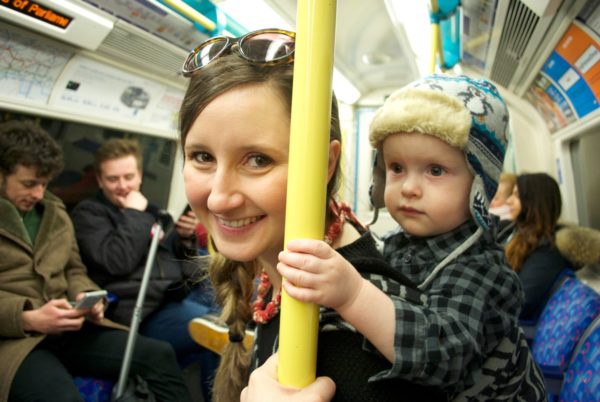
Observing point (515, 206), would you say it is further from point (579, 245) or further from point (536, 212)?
point (579, 245)

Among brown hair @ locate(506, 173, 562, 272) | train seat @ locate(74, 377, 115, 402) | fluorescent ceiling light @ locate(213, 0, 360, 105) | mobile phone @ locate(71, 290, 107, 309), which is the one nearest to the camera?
mobile phone @ locate(71, 290, 107, 309)

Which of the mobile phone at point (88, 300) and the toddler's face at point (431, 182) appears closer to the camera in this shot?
the toddler's face at point (431, 182)

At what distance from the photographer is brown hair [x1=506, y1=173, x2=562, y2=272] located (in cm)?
305

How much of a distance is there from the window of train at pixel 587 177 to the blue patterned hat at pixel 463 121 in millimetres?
2486

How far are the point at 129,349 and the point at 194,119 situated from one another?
2.22 m

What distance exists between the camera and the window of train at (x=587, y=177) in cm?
309

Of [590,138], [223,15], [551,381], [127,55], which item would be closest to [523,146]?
[590,138]

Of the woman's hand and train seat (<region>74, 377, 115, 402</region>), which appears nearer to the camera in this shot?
the woman's hand

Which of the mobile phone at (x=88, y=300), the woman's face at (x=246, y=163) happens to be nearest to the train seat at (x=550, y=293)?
the woman's face at (x=246, y=163)

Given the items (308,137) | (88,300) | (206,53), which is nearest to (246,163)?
(308,137)

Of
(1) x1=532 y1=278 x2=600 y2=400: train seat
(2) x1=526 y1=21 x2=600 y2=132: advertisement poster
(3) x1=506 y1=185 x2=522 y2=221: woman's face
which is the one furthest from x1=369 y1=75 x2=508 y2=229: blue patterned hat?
(3) x1=506 y1=185 x2=522 y2=221: woman's face

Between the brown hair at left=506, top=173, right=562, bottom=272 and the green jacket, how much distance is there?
338 cm

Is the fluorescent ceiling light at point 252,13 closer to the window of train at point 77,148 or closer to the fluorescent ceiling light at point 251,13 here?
the fluorescent ceiling light at point 251,13

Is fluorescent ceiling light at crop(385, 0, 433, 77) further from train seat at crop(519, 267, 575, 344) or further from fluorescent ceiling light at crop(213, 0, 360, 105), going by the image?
train seat at crop(519, 267, 575, 344)
